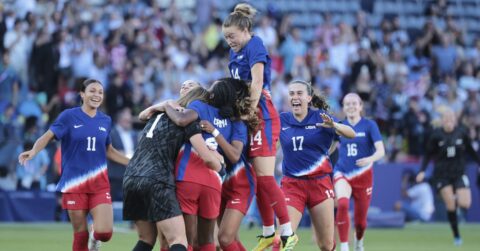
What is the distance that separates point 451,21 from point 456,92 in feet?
12.3

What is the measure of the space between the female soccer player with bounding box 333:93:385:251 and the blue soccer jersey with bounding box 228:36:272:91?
3401mm

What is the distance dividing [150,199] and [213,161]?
2.27 ft

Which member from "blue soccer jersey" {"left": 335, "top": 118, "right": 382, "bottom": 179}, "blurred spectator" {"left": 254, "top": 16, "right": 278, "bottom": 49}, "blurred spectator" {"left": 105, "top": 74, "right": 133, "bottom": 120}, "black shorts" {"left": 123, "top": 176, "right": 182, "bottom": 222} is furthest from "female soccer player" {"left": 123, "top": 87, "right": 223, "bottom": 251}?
"blurred spectator" {"left": 254, "top": 16, "right": 278, "bottom": 49}

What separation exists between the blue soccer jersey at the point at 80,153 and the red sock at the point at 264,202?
6.04ft

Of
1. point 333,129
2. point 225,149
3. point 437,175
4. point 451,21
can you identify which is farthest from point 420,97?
point 225,149

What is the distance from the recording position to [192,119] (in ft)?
33.8

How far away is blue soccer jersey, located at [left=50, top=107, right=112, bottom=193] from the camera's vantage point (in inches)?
486

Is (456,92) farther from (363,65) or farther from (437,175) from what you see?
(437,175)

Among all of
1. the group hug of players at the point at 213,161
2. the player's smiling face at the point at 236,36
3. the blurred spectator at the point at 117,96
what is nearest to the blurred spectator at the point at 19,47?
the blurred spectator at the point at 117,96

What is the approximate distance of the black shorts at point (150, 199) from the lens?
33.1 ft

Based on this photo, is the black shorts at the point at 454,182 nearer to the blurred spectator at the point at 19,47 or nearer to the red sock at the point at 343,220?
the red sock at the point at 343,220

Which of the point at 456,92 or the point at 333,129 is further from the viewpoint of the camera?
the point at 456,92

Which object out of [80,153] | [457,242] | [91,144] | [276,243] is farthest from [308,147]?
[457,242]

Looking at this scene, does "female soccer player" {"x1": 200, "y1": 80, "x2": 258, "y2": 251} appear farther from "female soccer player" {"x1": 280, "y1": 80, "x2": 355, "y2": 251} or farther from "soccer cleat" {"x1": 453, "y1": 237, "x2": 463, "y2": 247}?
"soccer cleat" {"x1": 453, "y1": 237, "x2": 463, "y2": 247}
